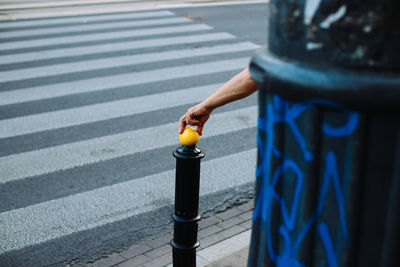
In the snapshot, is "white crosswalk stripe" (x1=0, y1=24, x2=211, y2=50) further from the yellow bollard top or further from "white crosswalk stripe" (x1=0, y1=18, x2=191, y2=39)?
the yellow bollard top

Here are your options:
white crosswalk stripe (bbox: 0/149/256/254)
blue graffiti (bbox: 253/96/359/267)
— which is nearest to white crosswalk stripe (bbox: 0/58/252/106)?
white crosswalk stripe (bbox: 0/149/256/254)

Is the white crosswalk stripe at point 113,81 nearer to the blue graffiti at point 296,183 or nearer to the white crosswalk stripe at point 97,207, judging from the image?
the white crosswalk stripe at point 97,207

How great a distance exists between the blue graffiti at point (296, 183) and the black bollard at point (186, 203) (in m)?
1.23

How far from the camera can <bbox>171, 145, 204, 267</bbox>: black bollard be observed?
8.55 ft

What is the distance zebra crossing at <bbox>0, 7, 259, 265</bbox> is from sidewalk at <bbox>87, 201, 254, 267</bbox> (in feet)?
1.30

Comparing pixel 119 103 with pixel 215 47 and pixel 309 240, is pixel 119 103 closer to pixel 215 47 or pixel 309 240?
pixel 215 47

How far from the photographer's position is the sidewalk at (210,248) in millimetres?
3539

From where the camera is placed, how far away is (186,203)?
2.68 meters

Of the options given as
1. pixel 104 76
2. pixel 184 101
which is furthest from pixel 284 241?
pixel 104 76

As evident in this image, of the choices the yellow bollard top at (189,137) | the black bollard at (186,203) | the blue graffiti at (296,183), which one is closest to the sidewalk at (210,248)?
the black bollard at (186,203)

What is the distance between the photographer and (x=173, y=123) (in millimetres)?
6250

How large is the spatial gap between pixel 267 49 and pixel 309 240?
0.47 m

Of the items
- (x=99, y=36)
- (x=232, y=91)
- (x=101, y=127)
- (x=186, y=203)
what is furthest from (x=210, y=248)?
(x=99, y=36)

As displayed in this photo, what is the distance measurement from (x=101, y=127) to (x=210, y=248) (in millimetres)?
2853
